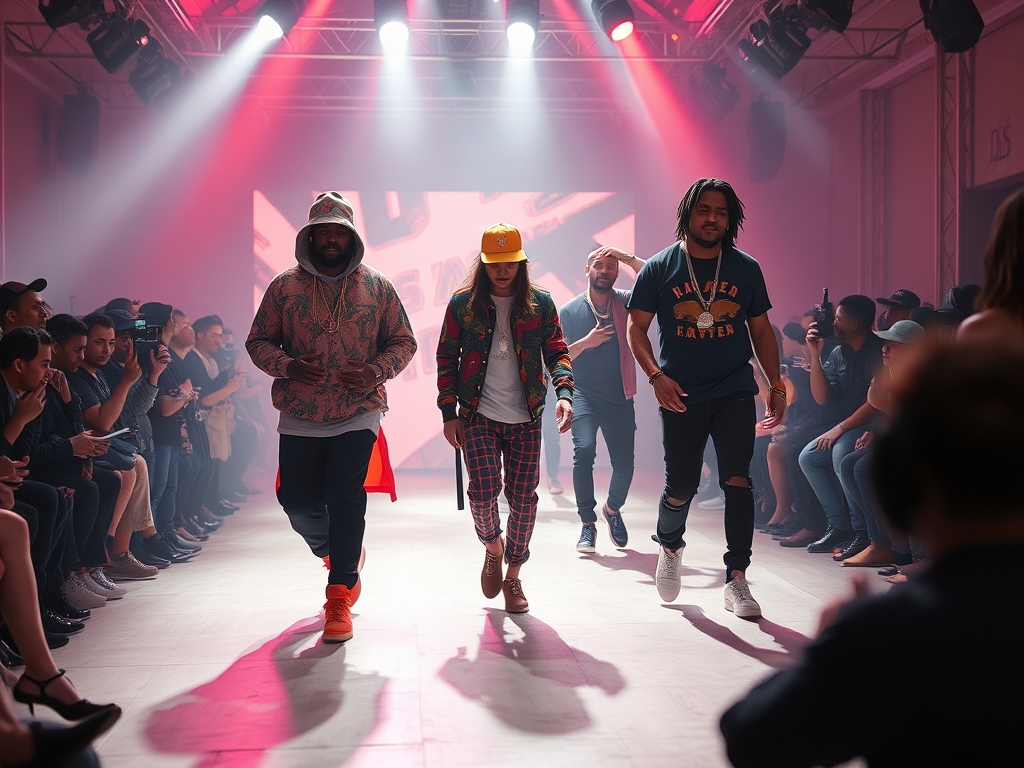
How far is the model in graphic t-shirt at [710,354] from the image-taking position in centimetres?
355

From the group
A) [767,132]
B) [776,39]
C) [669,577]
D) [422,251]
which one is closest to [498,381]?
[669,577]

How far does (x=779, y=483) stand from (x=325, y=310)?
3473 mm

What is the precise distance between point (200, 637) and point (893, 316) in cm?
438

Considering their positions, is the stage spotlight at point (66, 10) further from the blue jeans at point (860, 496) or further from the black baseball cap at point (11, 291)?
the blue jeans at point (860, 496)

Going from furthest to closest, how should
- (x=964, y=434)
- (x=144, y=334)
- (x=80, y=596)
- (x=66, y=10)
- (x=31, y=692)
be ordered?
(x=66, y=10) < (x=144, y=334) < (x=80, y=596) < (x=31, y=692) < (x=964, y=434)

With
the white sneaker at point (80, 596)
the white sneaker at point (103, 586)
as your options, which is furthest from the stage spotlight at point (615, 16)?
the white sneaker at point (80, 596)

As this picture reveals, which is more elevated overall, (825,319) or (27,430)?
(825,319)

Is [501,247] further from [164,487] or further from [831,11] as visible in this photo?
[831,11]

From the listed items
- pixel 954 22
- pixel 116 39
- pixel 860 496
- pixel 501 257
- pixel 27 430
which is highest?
pixel 116 39

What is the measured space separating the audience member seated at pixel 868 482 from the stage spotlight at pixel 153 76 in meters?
6.75

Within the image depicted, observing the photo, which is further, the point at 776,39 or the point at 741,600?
the point at 776,39

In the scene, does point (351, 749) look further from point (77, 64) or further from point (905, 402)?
point (77, 64)

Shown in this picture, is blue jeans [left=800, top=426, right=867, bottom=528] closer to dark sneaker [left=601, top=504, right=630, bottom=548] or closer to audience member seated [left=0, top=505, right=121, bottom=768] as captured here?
dark sneaker [left=601, top=504, right=630, bottom=548]

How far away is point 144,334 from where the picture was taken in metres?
4.76
